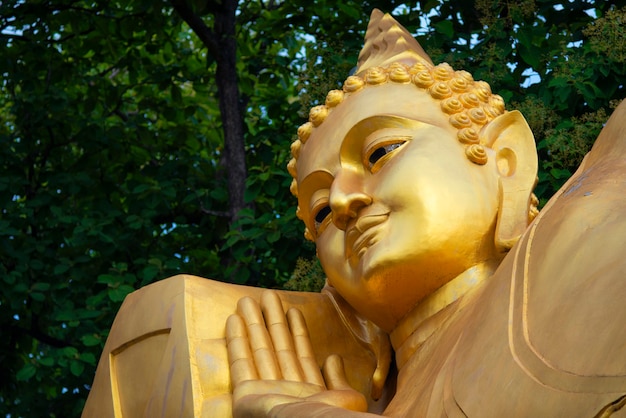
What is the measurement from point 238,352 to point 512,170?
1.36 meters

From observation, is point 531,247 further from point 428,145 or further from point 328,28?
point 328,28

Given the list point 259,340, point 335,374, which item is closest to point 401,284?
point 335,374

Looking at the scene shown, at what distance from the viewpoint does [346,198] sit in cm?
599

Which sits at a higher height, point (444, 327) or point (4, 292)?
point (4, 292)

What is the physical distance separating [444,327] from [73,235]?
4468 mm

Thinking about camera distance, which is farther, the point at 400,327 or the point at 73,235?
the point at 73,235

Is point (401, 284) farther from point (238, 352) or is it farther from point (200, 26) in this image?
point (200, 26)

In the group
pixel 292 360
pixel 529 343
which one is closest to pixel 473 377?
pixel 529 343

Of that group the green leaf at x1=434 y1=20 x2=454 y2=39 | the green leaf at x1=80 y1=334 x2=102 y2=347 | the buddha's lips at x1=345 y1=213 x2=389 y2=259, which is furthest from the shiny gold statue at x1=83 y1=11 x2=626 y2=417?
the green leaf at x1=80 y1=334 x2=102 y2=347

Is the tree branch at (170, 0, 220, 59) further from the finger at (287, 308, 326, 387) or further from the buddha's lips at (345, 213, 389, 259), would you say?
the buddha's lips at (345, 213, 389, 259)

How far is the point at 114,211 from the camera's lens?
10086 millimetres

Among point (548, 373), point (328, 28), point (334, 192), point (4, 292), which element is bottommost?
point (548, 373)

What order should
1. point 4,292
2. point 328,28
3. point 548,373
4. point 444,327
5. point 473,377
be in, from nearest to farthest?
point 548,373 → point 473,377 → point 444,327 → point 4,292 → point 328,28

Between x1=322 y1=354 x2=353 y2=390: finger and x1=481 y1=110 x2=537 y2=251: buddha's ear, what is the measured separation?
87 centimetres
